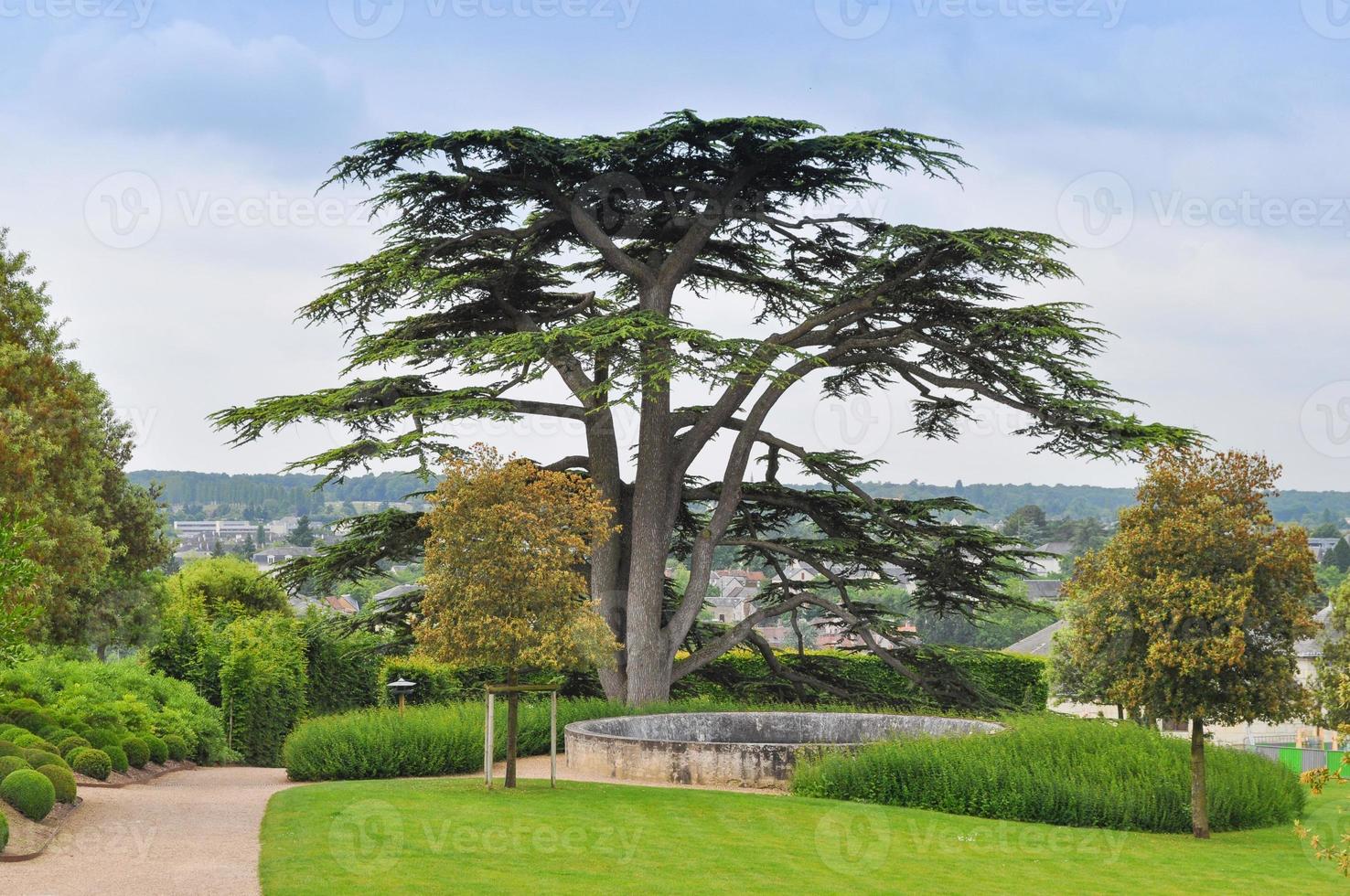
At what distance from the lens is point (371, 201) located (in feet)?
86.8

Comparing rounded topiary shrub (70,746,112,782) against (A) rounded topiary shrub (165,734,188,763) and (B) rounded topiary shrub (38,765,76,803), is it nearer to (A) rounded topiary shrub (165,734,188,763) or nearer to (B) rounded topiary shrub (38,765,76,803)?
(B) rounded topiary shrub (38,765,76,803)

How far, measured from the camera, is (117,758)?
1902cm

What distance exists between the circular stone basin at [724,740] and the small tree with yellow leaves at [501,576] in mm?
2700

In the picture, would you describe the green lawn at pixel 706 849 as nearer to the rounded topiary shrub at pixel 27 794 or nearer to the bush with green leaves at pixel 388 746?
the rounded topiary shrub at pixel 27 794

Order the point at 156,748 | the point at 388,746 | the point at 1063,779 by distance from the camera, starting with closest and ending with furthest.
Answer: the point at 1063,779, the point at 388,746, the point at 156,748

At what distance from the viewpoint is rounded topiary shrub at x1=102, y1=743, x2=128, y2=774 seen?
18922 mm

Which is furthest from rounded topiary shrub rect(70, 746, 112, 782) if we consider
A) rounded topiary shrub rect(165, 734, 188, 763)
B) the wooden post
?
the wooden post

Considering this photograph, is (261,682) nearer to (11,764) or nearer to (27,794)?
(11,764)

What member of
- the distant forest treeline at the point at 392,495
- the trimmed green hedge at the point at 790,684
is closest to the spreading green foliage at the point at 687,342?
the trimmed green hedge at the point at 790,684

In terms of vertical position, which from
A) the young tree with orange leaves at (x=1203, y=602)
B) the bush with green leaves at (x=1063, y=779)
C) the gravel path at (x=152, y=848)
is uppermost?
the young tree with orange leaves at (x=1203, y=602)

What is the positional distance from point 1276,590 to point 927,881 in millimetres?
5674

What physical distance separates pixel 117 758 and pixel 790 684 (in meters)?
13.0

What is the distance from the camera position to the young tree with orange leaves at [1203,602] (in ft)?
47.8

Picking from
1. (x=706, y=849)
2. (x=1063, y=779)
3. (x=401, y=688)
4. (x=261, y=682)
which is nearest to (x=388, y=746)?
(x=261, y=682)
